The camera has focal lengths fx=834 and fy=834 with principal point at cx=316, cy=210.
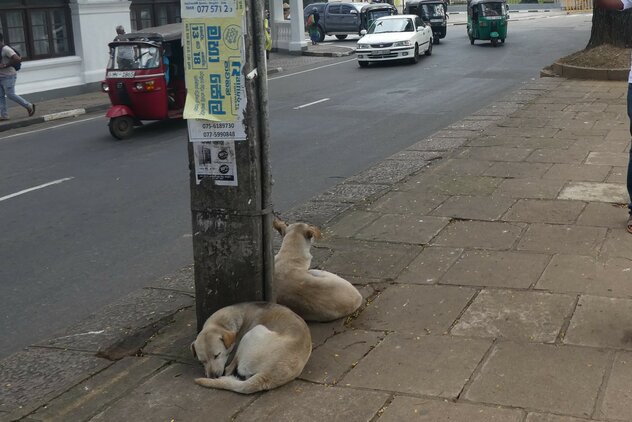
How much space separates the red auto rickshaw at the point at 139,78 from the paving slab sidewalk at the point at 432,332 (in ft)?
24.0

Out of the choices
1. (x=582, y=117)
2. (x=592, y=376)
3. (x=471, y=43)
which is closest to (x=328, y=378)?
(x=592, y=376)

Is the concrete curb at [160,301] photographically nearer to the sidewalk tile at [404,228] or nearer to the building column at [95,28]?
the sidewalk tile at [404,228]

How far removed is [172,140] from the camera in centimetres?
1453

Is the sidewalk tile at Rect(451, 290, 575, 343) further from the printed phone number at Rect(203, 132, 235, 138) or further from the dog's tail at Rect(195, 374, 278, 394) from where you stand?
the printed phone number at Rect(203, 132, 235, 138)

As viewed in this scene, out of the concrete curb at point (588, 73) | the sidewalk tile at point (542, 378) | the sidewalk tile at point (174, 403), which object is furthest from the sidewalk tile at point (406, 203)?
the concrete curb at point (588, 73)

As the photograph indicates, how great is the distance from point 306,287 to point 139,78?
10644mm

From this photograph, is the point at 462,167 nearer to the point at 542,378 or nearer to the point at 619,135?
the point at 619,135

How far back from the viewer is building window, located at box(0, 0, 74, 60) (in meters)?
21.2

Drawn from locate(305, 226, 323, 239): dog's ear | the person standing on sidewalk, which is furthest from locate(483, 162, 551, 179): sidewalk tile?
the person standing on sidewalk

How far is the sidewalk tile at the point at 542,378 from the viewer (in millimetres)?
4168

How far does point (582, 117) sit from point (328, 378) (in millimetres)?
9622

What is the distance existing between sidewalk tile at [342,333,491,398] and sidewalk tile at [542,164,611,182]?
4542 millimetres

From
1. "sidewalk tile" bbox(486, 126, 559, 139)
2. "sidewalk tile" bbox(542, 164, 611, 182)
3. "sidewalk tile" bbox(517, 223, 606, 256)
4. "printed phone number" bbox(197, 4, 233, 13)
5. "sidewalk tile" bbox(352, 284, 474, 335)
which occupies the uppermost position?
"printed phone number" bbox(197, 4, 233, 13)

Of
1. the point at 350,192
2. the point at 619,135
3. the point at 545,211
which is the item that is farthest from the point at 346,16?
the point at 545,211
